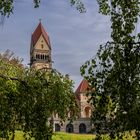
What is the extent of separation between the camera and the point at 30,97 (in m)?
11.5

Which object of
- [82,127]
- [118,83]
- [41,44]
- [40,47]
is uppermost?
[41,44]

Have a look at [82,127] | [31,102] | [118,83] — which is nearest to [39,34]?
[82,127]

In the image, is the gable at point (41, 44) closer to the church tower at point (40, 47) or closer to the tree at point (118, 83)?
the church tower at point (40, 47)

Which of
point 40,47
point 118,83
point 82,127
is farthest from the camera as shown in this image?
point 40,47

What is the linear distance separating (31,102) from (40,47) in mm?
109955

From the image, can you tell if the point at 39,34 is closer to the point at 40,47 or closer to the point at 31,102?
the point at 40,47

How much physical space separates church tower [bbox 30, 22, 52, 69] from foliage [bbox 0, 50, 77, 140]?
107602mm

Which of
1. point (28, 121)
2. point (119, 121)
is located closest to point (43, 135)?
point (28, 121)

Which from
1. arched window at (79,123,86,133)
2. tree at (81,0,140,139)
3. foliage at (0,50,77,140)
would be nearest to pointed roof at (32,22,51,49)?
arched window at (79,123,86,133)

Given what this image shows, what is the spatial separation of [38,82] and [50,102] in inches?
25.0

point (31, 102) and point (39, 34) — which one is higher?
point (39, 34)

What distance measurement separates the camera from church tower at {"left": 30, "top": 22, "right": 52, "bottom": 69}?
120 meters

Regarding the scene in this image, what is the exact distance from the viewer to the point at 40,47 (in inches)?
4766

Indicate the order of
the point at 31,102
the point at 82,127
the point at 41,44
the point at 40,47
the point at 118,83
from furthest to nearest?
1. the point at 40,47
2. the point at 41,44
3. the point at 82,127
4. the point at 31,102
5. the point at 118,83
